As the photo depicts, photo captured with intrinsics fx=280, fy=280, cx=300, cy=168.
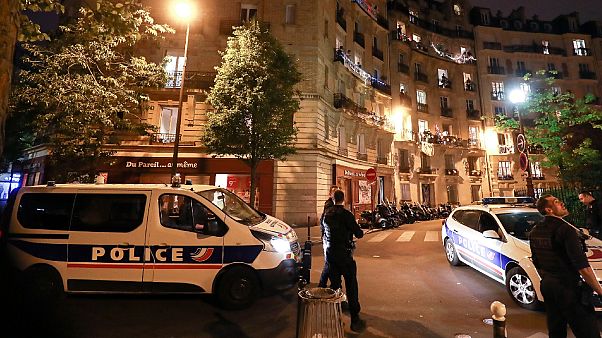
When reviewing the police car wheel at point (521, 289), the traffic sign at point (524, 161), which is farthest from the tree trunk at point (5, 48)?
the traffic sign at point (524, 161)

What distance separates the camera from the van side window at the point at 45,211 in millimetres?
4981

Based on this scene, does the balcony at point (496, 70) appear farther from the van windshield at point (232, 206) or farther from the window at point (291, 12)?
the van windshield at point (232, 206)

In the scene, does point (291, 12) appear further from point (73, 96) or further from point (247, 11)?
point (73, 96)

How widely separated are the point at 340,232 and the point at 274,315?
173 centimetres

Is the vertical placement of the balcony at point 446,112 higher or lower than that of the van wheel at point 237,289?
higher

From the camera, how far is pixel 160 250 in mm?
4762

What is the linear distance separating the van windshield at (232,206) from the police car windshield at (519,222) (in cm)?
492

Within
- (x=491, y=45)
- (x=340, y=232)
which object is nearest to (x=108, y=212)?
(x=340, y=232)

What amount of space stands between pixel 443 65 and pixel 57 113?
33100mm

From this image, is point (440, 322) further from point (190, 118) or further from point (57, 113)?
point (190, 118)

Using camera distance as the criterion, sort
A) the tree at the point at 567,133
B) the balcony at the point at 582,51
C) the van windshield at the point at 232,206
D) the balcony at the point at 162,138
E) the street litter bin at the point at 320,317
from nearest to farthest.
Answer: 1. the street litter bin at the point at 320,317
2. the van windshield at the point at 232,206
3. the tree at the point at 567,133
4. the balcony at the point at 162,138
5. the balcony at the point at 582,51

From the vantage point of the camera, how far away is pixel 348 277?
165 inches

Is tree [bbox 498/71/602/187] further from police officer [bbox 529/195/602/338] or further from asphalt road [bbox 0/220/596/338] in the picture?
police officer [bbox 529/195/602/338]

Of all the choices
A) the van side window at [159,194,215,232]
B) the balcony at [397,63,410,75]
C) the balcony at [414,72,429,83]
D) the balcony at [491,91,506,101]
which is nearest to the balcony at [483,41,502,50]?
the balcony at [491,91,506,101]
